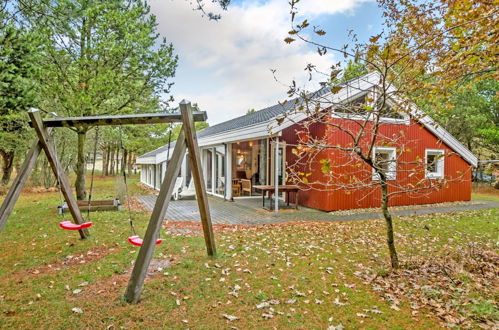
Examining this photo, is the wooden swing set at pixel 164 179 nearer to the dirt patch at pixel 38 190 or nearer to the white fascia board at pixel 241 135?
the white fascia board at pixel 241 135

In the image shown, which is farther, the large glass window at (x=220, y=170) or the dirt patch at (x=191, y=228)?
the large glass window at (x=220, y=170)

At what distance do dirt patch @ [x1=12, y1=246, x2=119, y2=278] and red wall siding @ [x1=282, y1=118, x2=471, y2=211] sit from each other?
5.28m

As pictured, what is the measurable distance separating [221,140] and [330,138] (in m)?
4.83

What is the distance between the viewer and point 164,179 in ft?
11.9

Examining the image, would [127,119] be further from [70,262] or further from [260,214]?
[260,214]

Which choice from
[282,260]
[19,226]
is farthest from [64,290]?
[19,226]

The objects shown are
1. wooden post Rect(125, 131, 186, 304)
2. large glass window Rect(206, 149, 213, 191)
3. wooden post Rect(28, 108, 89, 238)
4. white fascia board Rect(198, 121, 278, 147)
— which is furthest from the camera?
large glass window Rect(206, 149, 213, 191)

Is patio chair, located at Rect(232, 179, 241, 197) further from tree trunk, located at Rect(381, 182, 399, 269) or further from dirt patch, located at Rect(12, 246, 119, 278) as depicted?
tree trunk, located at Rect(381, 182, 399, 269)

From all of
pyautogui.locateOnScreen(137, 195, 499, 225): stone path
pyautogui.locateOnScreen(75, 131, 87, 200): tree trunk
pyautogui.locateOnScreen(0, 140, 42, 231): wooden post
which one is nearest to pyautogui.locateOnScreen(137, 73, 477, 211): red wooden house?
A: pyautogui.locateOnScreen(137, 195, 499, 225): stone path

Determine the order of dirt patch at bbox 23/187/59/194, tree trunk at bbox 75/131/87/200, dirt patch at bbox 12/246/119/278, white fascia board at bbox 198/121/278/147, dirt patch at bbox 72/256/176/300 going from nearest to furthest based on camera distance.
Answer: dirt patch at bbox 72/256/176/300
dirt patch at bbox 12/246/119/278
white fascia board at bbox 198/121/278/147
tree trunk at bbox 75/131/87/200
dirt patch at bbox 23/187/59/194

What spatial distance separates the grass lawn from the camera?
2.99 meters

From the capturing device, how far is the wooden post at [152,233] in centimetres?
324

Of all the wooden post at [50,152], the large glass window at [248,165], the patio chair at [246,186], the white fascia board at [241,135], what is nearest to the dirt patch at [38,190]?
the white fascia board at [241,135]

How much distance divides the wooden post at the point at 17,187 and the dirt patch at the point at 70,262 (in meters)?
0.80
